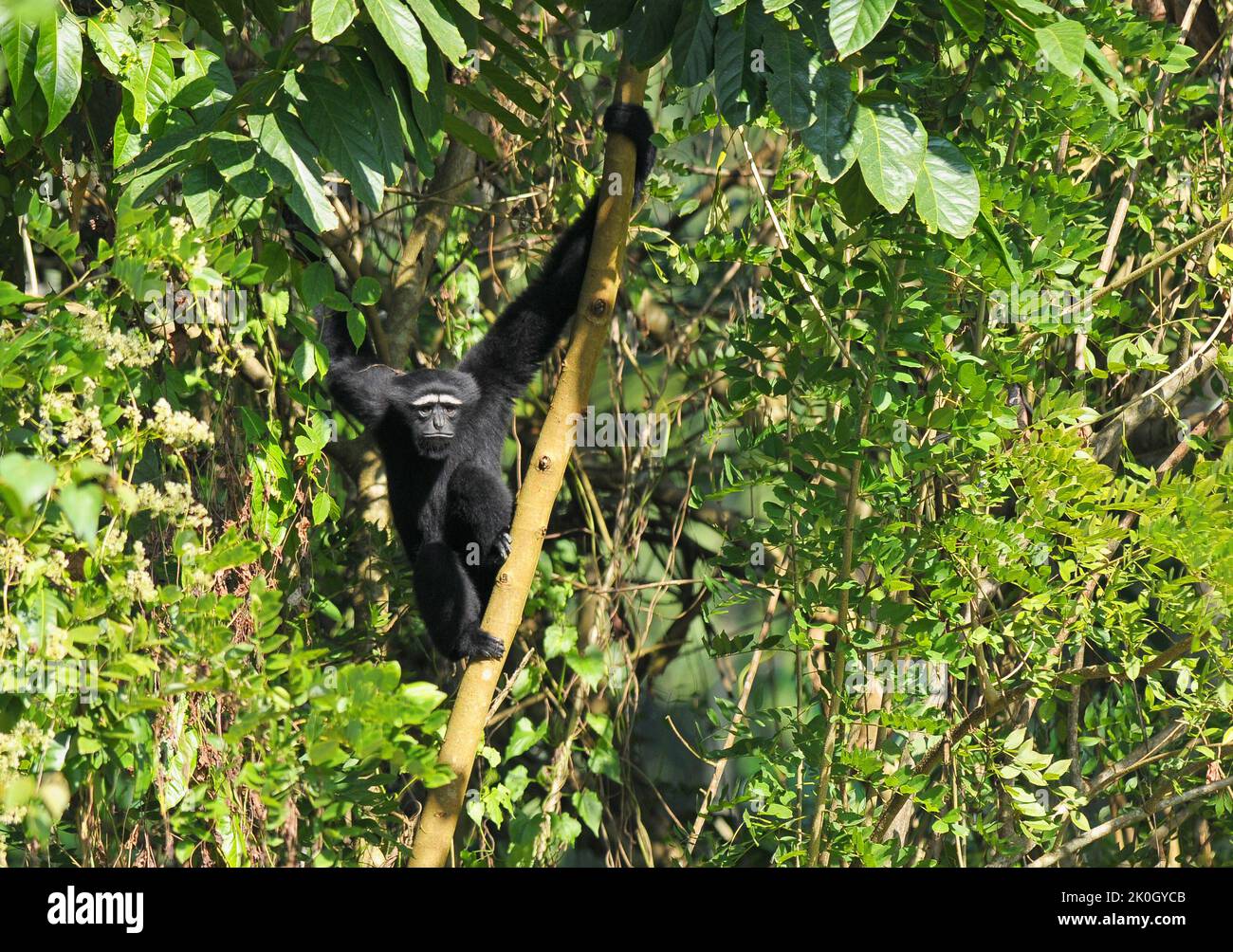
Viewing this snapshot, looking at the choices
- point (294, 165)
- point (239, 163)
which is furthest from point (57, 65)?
point (294, 165)

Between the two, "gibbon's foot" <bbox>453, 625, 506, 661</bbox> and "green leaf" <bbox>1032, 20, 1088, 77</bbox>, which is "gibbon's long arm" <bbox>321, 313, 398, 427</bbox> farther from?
"green leaf" <bbox>1032, 20, 1088, 77</bbox>

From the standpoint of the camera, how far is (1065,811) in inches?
136

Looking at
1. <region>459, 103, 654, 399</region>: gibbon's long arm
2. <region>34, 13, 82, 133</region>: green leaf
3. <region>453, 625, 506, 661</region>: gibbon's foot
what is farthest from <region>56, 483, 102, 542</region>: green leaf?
<region>459, 103, 654, 399</region>: gibbon's long arm

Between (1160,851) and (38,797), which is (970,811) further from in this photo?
(38,797)

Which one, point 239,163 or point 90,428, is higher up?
point 239,163

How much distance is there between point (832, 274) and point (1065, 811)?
5.80 feet

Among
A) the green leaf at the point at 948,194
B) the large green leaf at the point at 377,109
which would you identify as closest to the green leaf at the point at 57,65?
the large green leaf at the point at 377,109

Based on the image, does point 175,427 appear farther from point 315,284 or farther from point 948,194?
point 948,194

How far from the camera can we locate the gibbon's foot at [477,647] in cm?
350

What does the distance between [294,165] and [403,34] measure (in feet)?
1.34

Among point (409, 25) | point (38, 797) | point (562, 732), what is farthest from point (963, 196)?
point (562, 732)

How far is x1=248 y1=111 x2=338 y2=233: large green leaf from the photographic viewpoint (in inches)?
101

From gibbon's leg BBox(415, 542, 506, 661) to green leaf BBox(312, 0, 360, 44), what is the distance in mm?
2672

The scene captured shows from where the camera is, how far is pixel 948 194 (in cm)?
252
